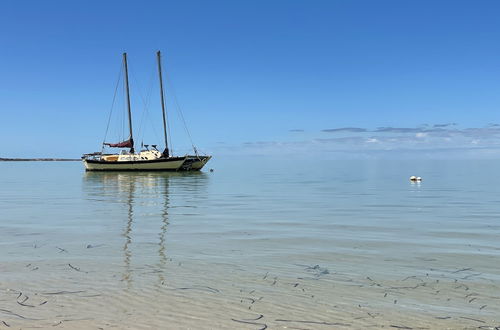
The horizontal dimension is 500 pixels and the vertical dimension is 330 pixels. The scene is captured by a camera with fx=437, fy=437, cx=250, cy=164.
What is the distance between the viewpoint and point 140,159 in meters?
66.4

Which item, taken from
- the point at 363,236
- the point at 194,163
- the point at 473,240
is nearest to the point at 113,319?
the point at 363,236

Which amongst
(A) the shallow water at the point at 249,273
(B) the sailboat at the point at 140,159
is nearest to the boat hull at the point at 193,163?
(B) the sailboat at the point at 140,159

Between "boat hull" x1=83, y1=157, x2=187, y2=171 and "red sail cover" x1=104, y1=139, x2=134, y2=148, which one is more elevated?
"red sail cover" x1=104, y1=139, x2=134, y2=148

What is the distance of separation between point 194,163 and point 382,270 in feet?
201

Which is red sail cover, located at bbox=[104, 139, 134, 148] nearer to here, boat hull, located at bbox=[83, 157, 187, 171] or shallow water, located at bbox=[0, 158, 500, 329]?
boat hull, located at bbox=[83, 157, 187, 171]

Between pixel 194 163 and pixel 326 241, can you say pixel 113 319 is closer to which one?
pixel 326 241

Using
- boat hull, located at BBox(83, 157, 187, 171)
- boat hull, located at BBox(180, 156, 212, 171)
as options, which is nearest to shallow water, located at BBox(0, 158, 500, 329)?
boat hull, located at BBox(83, 157, 187, 171)

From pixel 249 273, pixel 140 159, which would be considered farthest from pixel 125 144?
pixel 249 273

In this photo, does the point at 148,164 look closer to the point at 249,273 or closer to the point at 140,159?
the point at 140,159

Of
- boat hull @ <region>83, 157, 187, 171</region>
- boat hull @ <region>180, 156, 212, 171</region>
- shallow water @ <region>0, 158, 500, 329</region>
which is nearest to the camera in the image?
shallow water @ <region>0, 158, 500, 329</region>

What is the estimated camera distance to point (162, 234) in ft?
44.7

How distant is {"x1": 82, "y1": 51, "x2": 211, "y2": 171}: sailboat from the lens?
214 ft

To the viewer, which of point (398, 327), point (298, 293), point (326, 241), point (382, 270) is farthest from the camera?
point (326, 241)

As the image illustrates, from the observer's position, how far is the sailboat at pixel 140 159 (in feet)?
214
